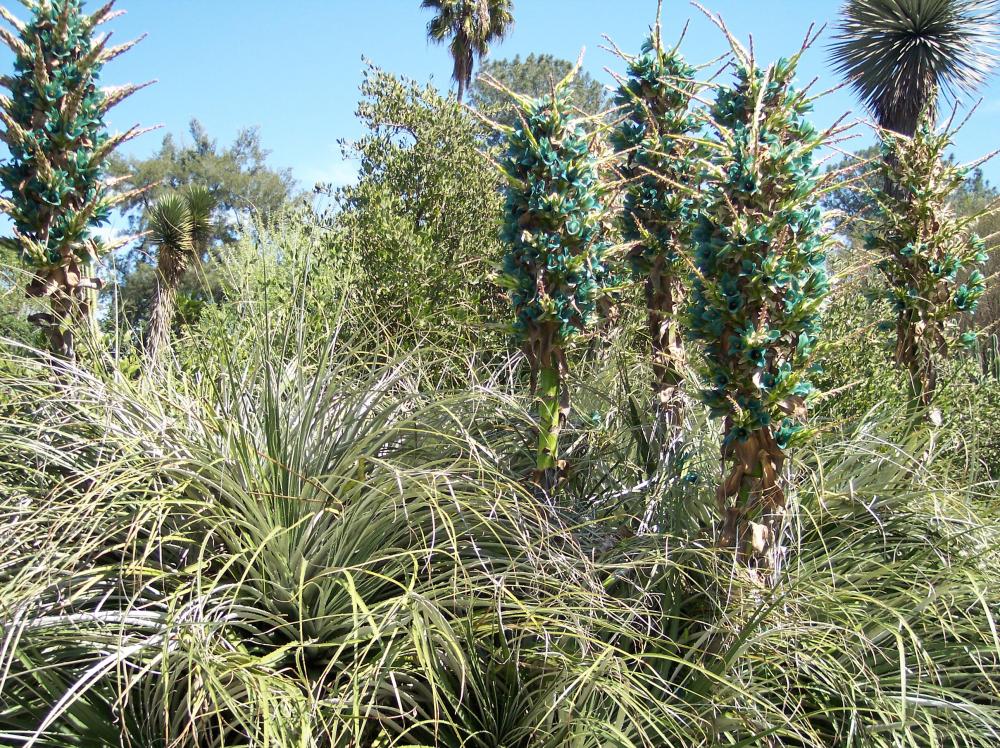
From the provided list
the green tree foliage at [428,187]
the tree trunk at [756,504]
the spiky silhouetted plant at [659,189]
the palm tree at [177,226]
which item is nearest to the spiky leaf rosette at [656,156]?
the spiky silhouetted plant at [659,189]

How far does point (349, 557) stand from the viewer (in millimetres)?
3271

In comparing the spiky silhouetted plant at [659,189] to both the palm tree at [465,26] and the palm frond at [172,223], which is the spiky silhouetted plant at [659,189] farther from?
the palm tree at [465,26]

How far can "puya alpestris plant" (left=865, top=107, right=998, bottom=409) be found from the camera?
508cm

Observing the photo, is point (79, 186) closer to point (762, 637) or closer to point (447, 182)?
point (762, 637)

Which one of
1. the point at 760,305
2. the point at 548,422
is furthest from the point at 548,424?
the point at 760,305

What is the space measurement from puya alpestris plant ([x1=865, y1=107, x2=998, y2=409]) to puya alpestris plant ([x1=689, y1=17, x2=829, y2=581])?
2.08 m

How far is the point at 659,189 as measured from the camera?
468cm

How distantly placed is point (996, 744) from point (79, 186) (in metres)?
4.91

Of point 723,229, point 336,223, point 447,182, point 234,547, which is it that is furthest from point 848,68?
point 234,547

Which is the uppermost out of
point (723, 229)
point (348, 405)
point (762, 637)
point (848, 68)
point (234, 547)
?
point (848, 68)

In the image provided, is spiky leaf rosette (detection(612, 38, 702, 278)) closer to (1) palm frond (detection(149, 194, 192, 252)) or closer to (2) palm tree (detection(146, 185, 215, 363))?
(2) palm tree (detection(146, 185, 215, 363))

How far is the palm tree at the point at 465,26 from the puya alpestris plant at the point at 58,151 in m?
A: 19.6

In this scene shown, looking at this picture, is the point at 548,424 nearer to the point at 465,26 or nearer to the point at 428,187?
the point at 428,187

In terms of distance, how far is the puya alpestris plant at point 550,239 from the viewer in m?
3.91
